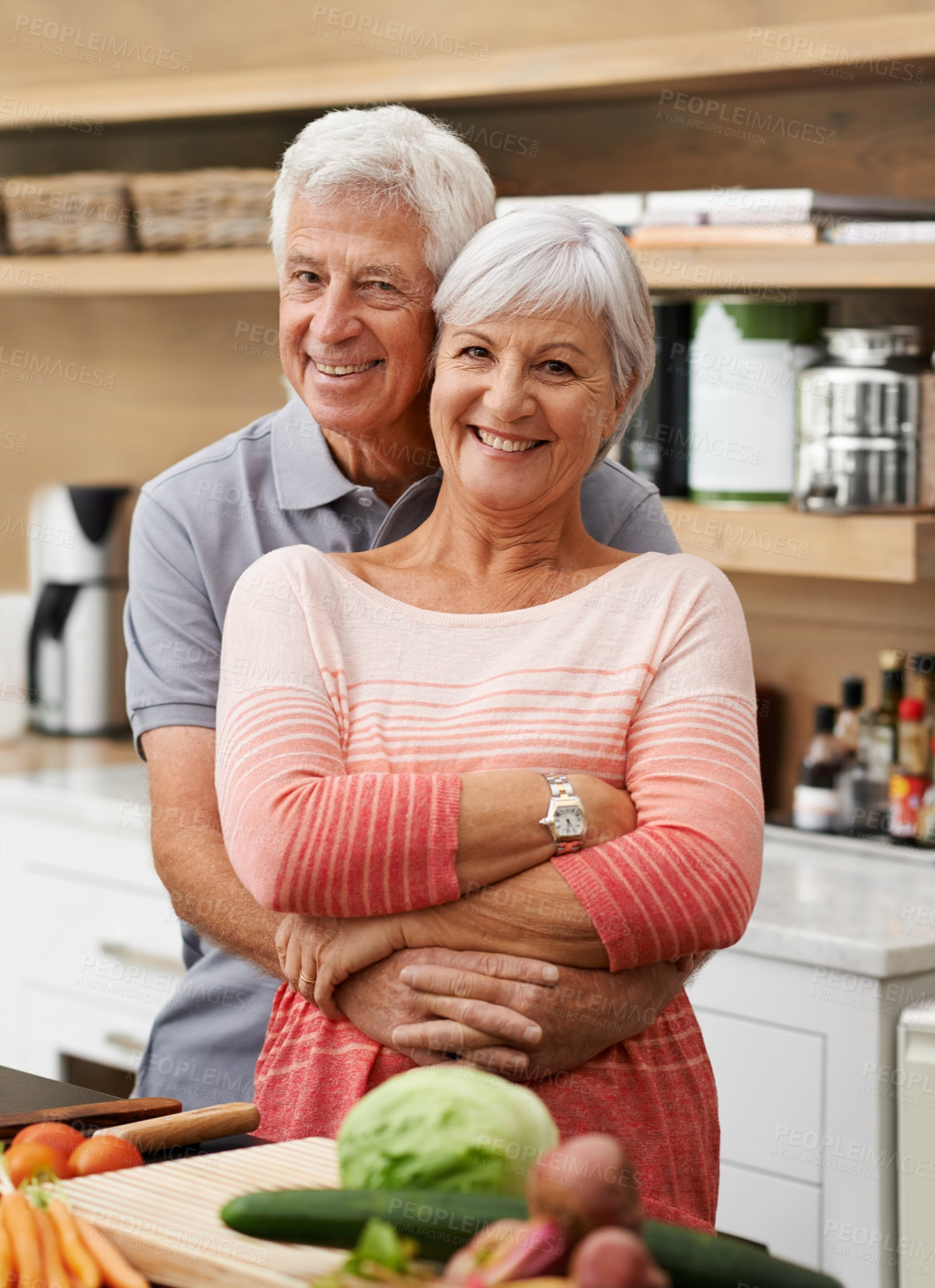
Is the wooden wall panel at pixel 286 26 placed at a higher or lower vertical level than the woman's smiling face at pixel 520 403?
higher

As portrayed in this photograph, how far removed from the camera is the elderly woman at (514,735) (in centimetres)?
110

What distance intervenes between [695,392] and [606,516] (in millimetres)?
909

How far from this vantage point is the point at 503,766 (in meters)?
1.16

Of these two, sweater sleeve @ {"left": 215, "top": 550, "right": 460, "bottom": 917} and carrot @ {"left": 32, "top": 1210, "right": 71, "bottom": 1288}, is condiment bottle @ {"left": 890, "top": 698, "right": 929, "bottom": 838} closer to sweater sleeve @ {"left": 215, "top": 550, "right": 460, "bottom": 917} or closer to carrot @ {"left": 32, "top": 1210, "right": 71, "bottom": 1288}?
sweater sleeve @ {"left": 215, "top": 550, "right": 460, "bottom": 917}

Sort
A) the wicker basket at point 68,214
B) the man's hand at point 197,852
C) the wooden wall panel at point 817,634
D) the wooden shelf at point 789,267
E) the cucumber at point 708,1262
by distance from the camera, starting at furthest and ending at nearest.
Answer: the wicker basket at point 68,214
the wooden wall panel at point 817,634
the wooden shelf at point 789,267
the man's hand at point 197,852
the cucumber at point 708,1262

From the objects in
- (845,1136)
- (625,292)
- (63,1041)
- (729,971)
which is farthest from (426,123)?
(63,1041)

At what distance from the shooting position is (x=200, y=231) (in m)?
2.74

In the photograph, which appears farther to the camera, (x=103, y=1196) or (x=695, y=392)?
(x=695, y=392)

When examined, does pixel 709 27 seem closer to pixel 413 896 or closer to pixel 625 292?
pixel 625 292

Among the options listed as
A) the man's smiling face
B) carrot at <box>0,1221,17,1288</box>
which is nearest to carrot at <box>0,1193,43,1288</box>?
carrot at <box>0,1221,17,1288</box>

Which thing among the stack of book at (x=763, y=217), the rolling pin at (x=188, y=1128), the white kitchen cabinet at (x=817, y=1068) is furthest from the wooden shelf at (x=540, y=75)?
the rolling pin at (x=188, y=1128)

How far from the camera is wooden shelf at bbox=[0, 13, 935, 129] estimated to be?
213 centimetres

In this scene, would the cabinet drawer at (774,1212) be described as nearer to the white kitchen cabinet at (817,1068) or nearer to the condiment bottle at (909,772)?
the white kitchen cabinet at (817,1068)

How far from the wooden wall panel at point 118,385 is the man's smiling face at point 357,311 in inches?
68.2
